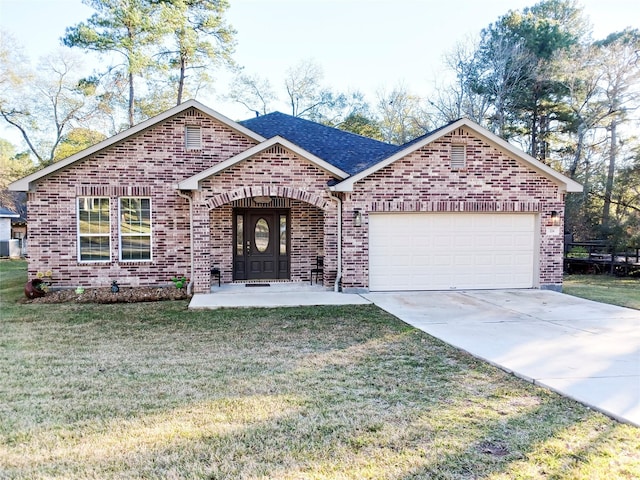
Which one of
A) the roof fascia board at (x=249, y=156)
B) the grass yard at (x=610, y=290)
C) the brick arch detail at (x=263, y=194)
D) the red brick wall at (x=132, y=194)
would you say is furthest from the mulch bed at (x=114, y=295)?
the grass yard at (x=610, y=290)

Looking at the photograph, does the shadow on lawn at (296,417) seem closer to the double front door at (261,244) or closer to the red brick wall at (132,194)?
the red brick wall at (132,194)

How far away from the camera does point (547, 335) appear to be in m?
7.29

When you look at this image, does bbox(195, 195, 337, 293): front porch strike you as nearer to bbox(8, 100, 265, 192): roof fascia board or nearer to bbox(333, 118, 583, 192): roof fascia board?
bbox(8, 100, 265, 192): roof fascia board

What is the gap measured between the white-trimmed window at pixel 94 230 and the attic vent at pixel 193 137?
2646mm

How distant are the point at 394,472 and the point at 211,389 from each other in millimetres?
2390

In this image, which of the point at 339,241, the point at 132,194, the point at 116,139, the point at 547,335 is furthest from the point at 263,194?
the point at 547,335

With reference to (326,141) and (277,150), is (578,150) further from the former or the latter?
(277,150)

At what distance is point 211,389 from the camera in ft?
16.2

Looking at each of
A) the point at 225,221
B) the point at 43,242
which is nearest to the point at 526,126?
the point at 225,221

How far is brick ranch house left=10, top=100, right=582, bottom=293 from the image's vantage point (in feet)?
37.9

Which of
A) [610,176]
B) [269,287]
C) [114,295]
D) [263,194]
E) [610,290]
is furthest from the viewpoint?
[610,176]

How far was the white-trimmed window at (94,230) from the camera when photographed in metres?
12.0

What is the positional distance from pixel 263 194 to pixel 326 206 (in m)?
1.65

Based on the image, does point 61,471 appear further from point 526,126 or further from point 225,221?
point 526,126
